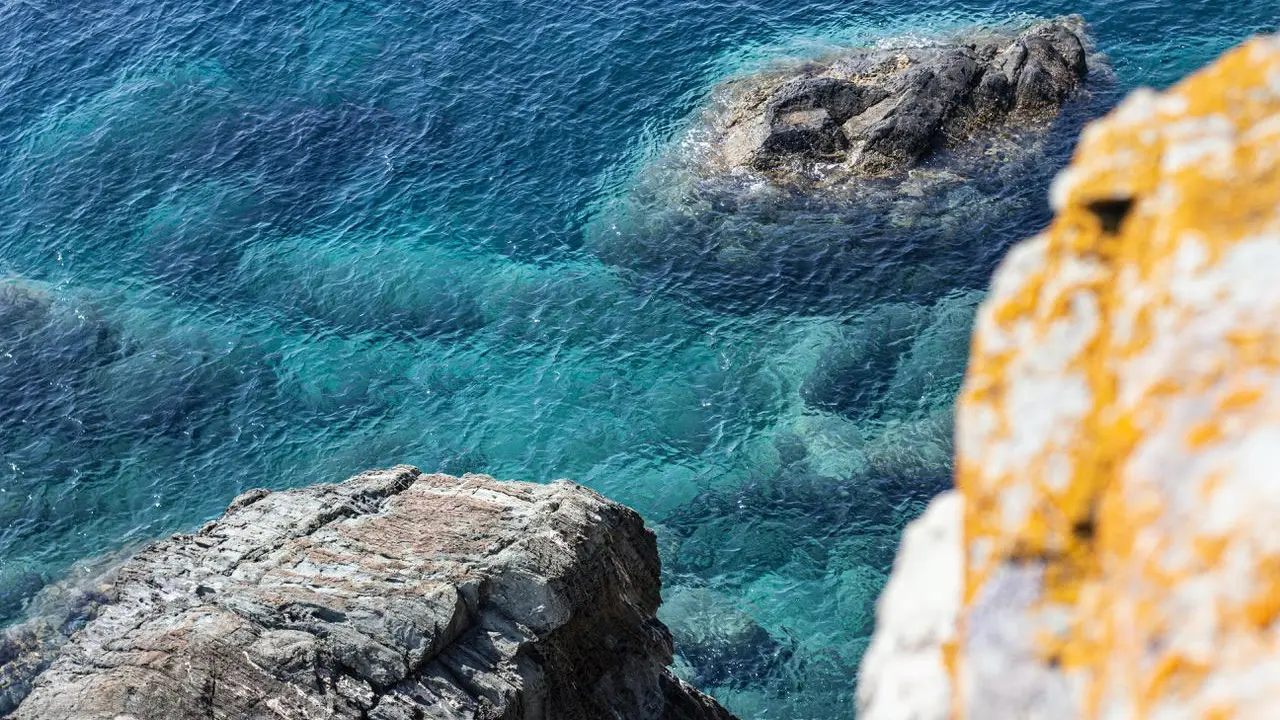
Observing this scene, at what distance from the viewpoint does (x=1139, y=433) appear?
6973 millimetres

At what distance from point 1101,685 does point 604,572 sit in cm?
2188

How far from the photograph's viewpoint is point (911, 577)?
1007cm

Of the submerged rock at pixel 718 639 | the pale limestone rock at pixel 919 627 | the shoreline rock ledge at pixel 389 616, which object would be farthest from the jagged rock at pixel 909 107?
the pale limestone rock at pixel 919 627

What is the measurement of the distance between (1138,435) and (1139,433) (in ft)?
0.05

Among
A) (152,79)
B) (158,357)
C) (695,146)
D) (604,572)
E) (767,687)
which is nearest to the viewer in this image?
(604,572)

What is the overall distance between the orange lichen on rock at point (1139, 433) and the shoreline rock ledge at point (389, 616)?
17.2m

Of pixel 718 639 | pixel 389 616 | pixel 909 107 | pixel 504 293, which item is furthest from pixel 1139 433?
pixel 909 107

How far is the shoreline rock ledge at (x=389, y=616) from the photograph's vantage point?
885 inches

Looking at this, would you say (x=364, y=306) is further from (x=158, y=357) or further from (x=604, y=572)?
(x=604, y=572)

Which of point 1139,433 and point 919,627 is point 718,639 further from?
point 1139,433

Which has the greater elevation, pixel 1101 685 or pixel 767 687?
pixel 1101 685

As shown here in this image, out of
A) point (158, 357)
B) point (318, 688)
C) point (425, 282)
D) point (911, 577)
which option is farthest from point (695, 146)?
point (911, 577)

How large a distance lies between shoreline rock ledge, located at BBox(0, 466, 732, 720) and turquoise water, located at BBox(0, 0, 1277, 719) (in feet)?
39.5

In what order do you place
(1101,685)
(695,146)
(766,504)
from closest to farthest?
(1101,685), (766,504), (695,146)
